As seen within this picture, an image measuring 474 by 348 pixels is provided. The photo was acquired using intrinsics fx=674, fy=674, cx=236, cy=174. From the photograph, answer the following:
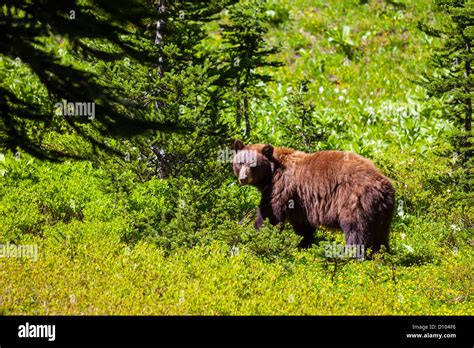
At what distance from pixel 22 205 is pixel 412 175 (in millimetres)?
7489

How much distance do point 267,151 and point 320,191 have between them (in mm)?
1141

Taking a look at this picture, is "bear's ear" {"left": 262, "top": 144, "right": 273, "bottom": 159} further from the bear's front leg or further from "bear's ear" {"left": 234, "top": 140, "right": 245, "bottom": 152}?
the bear's front leg

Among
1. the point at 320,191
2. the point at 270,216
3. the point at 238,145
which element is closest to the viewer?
the point at 320,191

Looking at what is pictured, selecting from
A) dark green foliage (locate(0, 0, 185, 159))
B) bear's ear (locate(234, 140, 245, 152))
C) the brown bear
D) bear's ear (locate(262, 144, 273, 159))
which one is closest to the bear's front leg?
the brown bear

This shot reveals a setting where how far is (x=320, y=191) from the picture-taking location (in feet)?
34.9

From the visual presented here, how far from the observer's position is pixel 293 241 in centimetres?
978

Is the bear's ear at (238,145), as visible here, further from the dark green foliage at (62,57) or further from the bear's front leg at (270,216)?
the dark green foliage at (62,57)

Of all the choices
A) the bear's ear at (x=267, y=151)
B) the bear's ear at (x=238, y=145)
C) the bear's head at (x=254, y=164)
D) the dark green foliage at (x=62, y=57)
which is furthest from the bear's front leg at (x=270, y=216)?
the dark green foliage at (x=62, y=57)

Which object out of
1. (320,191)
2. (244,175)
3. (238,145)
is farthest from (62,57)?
(320,191)

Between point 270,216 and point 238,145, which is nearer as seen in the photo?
point 270,216

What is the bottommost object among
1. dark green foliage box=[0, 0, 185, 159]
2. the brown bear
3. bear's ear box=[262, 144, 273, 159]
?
the brown bear

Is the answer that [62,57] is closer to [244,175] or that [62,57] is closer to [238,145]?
[244,175]

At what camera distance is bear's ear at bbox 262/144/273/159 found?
1105cm
